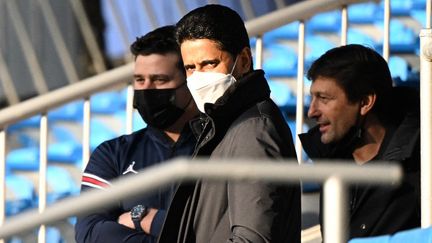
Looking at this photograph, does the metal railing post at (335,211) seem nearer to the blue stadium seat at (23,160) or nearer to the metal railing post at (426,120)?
the metal railing post at (426,120)

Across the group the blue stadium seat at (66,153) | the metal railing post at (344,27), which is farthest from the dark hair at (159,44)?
the blue stadium seat at (66,153)

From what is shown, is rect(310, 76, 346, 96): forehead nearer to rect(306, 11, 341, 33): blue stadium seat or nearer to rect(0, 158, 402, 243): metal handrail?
rect(0, 158, 402, 243): metal handrail

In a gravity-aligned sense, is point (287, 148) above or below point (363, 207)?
above

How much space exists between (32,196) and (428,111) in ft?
12.1

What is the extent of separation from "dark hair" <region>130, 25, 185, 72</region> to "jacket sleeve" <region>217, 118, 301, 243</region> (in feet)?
3.12

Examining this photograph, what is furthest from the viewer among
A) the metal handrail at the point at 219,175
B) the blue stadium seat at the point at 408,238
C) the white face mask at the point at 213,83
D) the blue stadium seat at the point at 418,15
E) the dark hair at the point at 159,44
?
the blue stadium seat at the point at 418,15

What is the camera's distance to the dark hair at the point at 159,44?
477cm

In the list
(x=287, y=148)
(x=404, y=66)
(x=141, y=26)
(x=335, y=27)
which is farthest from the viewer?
(x=141, y=26)

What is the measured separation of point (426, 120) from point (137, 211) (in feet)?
3.28

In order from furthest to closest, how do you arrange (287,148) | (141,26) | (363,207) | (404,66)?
1. (141,26)
2. (404,66)
3. (363,207)
4. (287,148)

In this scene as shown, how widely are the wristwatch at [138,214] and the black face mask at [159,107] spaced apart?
340mm

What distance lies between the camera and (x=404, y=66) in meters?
6.62

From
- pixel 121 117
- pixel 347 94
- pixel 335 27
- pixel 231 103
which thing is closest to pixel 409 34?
pixel 335 27

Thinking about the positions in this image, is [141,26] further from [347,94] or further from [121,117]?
[347,94]
